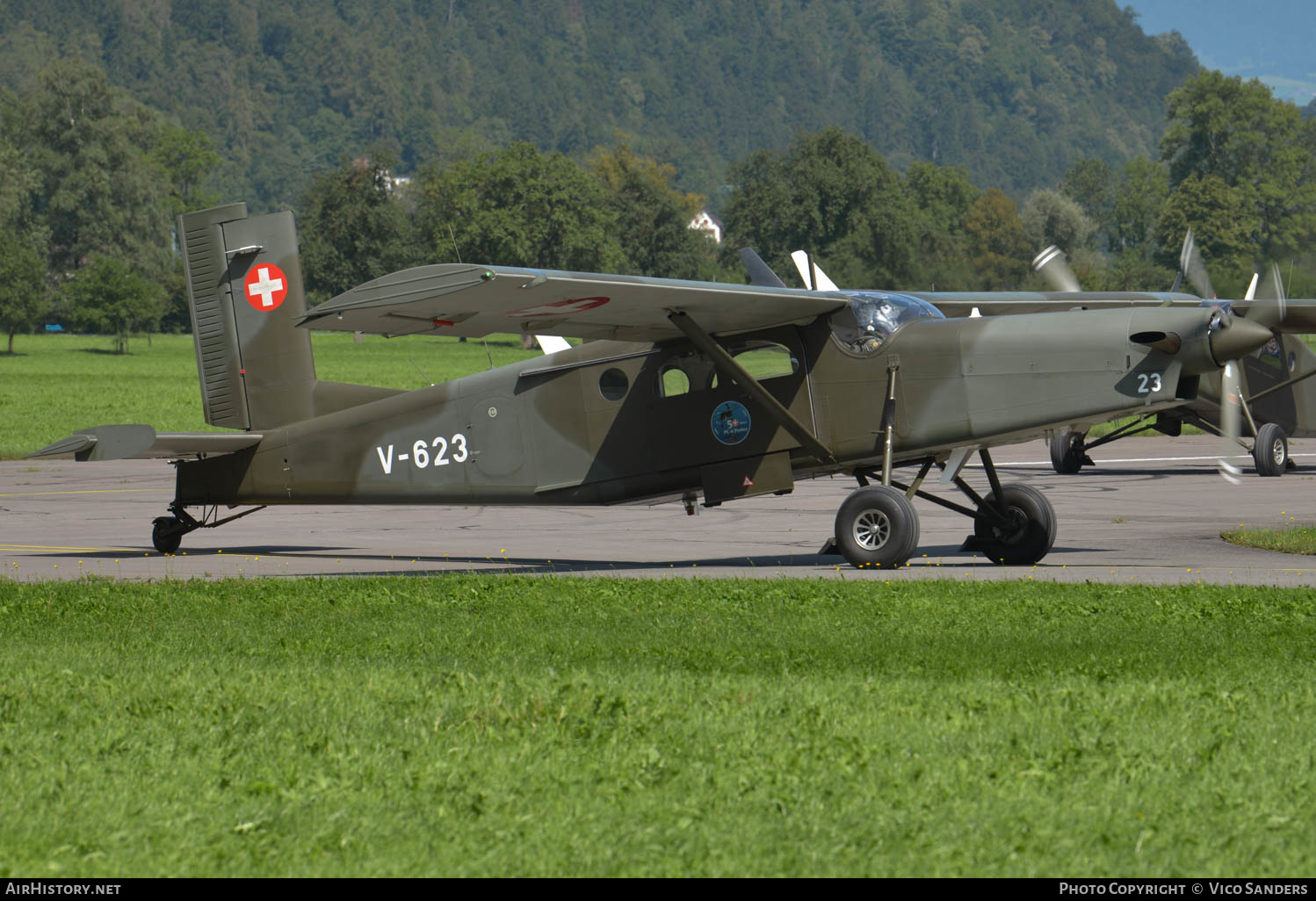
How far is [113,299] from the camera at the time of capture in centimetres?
10625

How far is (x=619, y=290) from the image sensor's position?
13.7 m

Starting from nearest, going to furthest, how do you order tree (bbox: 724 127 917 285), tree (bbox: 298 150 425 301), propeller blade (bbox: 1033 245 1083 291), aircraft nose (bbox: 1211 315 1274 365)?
aircraft nose (bbox: 1211 315 1274 365)
propeller blade (bbox: 1033 245 1083 291)
tree (bbox: 724 127 917 285)
tree (bbox: 298 150 425 301)

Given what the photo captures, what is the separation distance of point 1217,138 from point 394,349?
55.7 m

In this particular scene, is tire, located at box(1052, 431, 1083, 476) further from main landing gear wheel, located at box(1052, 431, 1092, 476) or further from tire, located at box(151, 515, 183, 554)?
tire, located at box(151, 515, 183, 554)

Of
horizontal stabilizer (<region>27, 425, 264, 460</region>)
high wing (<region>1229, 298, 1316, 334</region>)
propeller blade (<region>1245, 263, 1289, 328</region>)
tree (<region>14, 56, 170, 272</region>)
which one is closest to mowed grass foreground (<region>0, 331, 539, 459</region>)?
horizontal stabilizer (<region>27, 425, 264, 460</region>)

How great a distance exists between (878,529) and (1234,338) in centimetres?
347

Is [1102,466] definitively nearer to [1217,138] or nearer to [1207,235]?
[1207,235]

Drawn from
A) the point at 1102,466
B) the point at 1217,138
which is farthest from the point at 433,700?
the point at 1217,138

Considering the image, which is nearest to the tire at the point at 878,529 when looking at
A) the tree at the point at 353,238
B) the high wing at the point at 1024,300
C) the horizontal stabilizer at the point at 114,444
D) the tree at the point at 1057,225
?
the high wing at the point at 1024,300

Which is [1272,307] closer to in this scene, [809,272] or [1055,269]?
[1055,269]

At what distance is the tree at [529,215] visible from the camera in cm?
11231

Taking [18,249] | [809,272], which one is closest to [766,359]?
[809,272]

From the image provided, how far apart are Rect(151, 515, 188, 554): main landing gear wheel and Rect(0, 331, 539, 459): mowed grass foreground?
152 inches

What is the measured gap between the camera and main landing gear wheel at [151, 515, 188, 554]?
16672 millimetres
